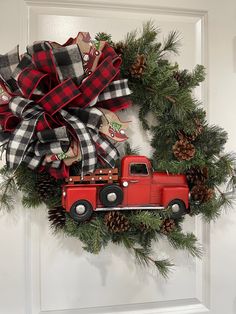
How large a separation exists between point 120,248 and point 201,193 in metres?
0.28

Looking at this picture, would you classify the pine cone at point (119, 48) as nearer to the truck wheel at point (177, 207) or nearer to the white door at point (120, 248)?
the white door at point (120, 248)

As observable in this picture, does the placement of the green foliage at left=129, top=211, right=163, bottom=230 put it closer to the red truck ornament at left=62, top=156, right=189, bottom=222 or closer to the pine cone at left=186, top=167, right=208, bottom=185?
the red truck ornament at left=62, top=156, right=189, bottom=222

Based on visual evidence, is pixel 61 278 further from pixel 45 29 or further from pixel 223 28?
pixel 223 28

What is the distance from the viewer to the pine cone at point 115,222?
730mm

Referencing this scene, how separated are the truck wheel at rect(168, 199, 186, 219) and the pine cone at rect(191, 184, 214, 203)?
45mm

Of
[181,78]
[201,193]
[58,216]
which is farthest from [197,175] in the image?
[58,216]

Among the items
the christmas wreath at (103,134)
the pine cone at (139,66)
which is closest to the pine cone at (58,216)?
the christmas wreath at (103,134)

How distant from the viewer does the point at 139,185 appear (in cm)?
75

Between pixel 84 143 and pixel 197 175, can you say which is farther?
pixel 197 175

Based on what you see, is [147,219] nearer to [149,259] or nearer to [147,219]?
[147,219]

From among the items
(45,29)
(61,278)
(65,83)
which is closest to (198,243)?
(61,278)

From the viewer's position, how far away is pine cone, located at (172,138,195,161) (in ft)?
2.48

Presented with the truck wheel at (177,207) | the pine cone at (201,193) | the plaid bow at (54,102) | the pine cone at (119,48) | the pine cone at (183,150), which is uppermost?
the pine cone at (119,48)

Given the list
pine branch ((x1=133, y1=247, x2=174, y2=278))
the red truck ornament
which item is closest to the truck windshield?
the red truck ornament
